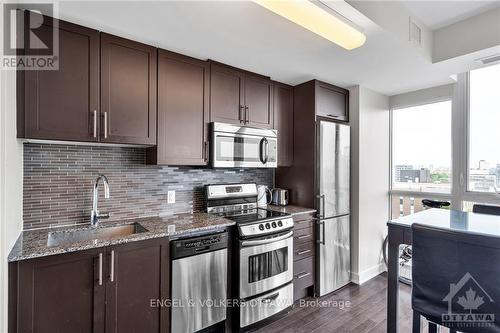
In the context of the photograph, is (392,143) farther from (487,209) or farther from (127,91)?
(127,91)

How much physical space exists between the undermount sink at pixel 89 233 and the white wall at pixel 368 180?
2506mm

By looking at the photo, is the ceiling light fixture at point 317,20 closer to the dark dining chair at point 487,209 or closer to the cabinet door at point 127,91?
the cabinet door at point 127,91

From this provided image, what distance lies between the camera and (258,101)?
2773 mm

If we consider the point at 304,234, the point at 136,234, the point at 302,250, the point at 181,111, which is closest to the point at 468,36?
the point at 304,234

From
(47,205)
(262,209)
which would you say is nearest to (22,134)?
(47,205)

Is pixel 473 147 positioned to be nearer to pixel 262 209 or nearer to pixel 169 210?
pixel 262 209

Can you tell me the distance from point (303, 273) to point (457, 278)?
157 centimetres

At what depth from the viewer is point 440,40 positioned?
236cm

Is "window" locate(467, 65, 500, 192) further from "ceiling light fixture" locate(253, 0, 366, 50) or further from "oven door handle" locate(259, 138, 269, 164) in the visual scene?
"oven door handle" locate(259, 138, 269, 164)

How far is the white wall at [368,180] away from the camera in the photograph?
308cm

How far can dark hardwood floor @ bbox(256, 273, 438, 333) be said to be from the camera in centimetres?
223

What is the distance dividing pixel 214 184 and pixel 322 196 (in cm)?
124

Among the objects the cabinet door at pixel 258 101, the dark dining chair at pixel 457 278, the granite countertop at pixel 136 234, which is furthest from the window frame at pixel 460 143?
the granite countertop at pixel 136 234

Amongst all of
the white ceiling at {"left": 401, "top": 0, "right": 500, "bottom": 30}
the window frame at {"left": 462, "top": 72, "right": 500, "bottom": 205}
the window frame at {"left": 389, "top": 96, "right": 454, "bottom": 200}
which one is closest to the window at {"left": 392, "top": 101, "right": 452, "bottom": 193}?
the window frame at {"left": 389, "top": 96, "right": 454, "bottom": 200}
